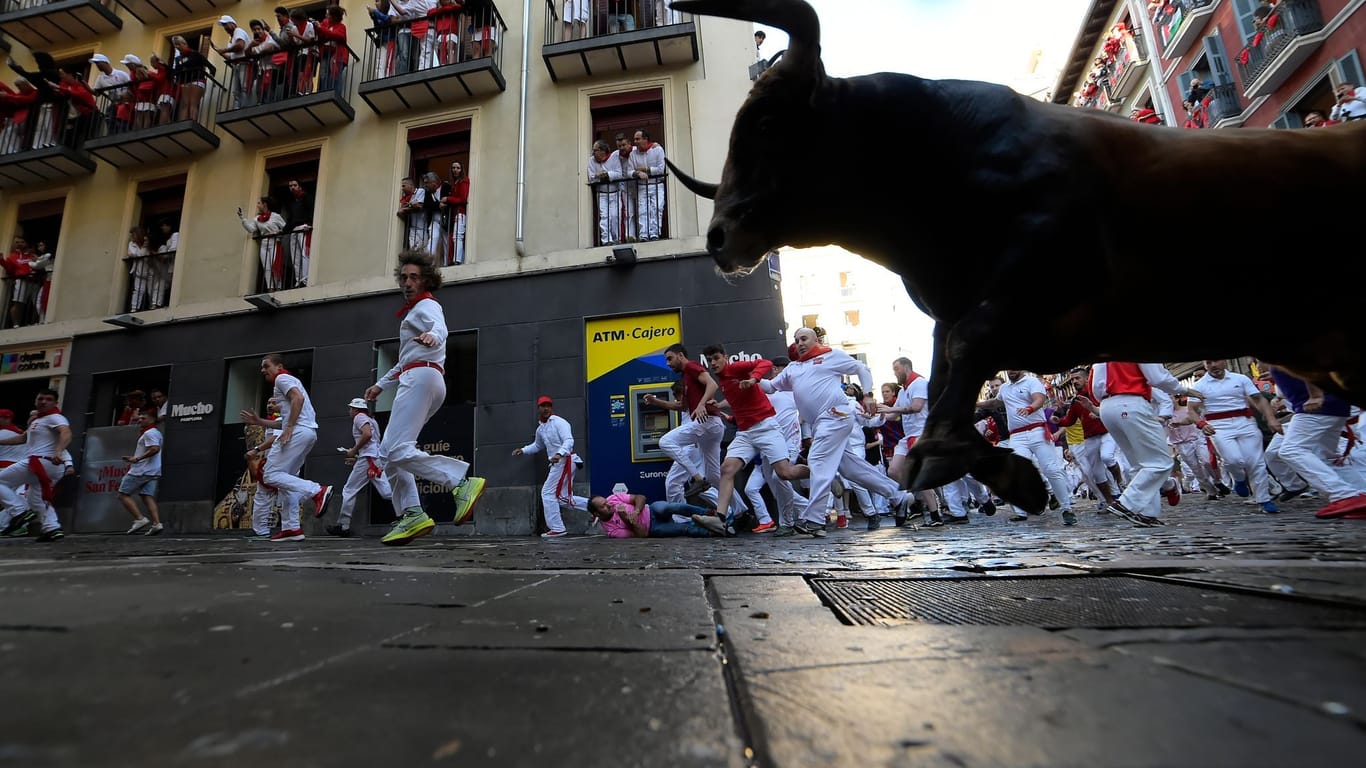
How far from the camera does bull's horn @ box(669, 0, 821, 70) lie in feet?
7.30

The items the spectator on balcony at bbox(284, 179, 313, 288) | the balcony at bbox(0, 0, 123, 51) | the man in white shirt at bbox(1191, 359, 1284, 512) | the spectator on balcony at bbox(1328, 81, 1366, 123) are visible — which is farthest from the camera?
the balcony at bbox(0, 0, 123, 51)

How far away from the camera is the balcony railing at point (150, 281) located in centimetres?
1334

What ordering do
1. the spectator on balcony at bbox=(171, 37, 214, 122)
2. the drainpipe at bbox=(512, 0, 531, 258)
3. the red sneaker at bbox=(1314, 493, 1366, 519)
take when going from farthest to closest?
the spectator on balcony at bbox=(171, 37, 214, 122)
the drainpipe at bbox=(512, 0, 531, 258)
the red sneaker at bbox=(1314, 493, 1366, 519)

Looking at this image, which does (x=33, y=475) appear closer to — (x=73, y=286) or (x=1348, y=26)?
(x=73, y=286)

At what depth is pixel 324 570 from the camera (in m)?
2.80

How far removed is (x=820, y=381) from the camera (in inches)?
269

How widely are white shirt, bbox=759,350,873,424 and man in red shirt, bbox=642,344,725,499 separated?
690 mm

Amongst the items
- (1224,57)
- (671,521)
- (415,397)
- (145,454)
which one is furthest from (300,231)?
(1224,57)

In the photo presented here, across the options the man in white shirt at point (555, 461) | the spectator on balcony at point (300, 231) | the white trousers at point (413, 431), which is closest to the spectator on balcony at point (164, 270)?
the spectator on balcony at point (300, 231)

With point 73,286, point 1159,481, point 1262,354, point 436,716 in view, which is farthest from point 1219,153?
point 73,286

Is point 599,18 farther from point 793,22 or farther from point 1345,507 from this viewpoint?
point 1345,507

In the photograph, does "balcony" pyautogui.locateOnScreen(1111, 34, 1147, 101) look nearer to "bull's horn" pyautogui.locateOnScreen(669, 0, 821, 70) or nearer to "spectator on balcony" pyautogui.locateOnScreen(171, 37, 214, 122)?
"bull's horn" pyautogui.locateOnScreen(669, 0, 821, 70)

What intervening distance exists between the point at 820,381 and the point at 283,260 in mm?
11442

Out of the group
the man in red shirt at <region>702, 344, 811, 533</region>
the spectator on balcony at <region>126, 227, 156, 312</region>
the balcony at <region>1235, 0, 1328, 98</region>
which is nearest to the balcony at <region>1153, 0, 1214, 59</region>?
the balcony at <region>1235, 0, 1328, 98</region>
